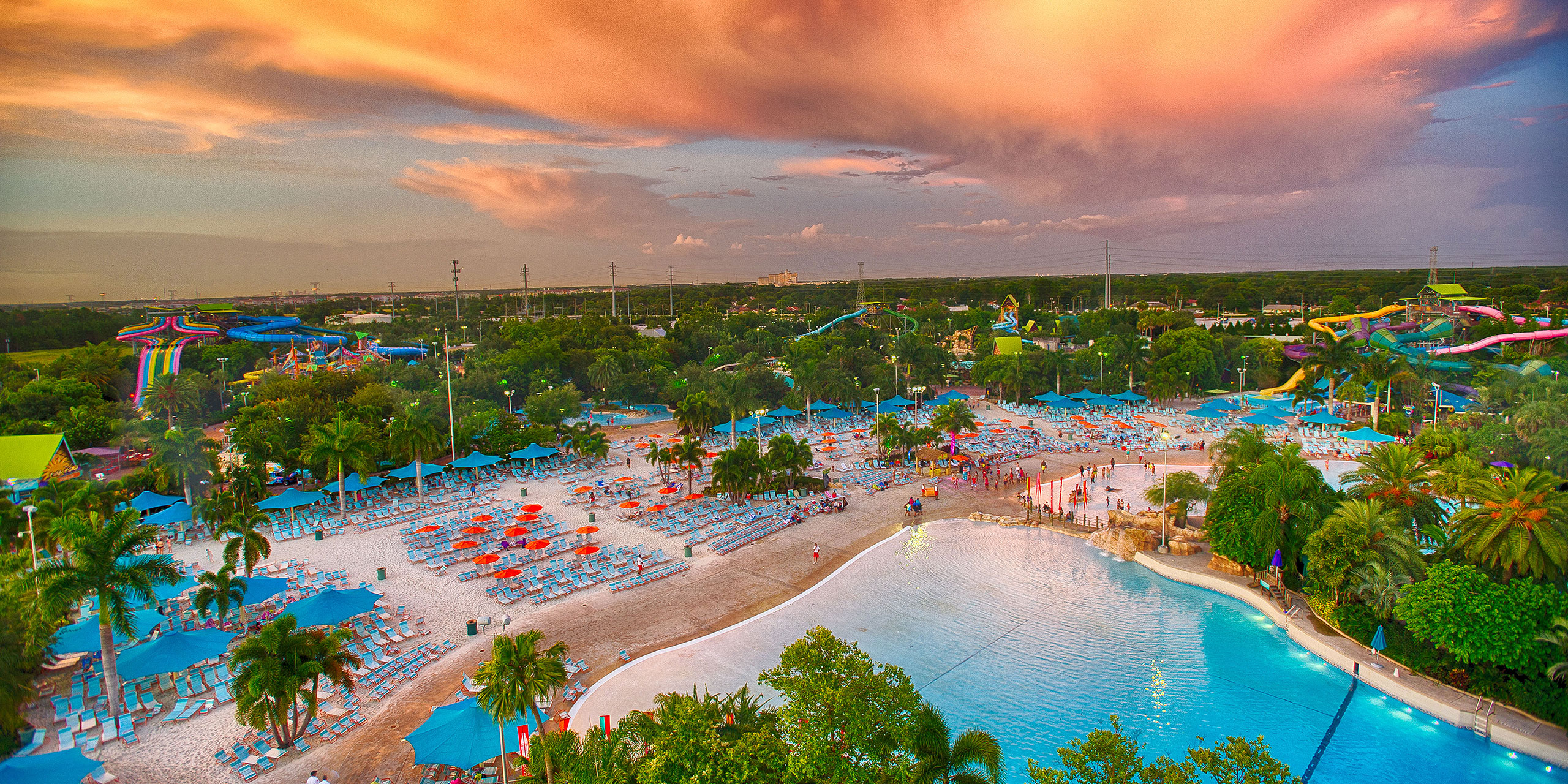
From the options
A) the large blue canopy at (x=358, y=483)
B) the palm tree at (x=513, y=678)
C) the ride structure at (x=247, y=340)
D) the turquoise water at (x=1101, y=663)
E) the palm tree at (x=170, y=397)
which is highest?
the ride structure at (x=247, y=340)

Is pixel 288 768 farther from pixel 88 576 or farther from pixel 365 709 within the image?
pixel 88 576

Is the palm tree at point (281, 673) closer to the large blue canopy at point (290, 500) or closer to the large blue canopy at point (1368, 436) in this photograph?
the large blue canopy at point (290, 500)

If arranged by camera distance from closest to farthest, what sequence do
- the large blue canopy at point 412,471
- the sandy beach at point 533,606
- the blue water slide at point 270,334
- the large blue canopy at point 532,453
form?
the sandy beach at point 533,606, the large blue canopy at point 412,471, the large blue canopy at point 532,453, the blue water slide at point 270,334

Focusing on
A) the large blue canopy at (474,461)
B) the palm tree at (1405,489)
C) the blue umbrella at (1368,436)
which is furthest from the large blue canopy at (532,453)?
the blue umbrella at (1368,436)

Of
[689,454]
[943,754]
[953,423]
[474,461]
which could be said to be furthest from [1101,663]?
[474,461]

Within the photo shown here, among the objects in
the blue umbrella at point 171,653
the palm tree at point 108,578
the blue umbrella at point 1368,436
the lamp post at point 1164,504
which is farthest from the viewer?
the blue umbrella at point 1368,436

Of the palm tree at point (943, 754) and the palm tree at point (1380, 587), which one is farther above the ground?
the palm tree at point (943, 754)

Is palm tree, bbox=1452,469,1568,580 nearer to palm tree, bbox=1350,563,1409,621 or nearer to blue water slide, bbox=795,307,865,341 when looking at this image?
palm tree, bbox=1350,563,1409,621
